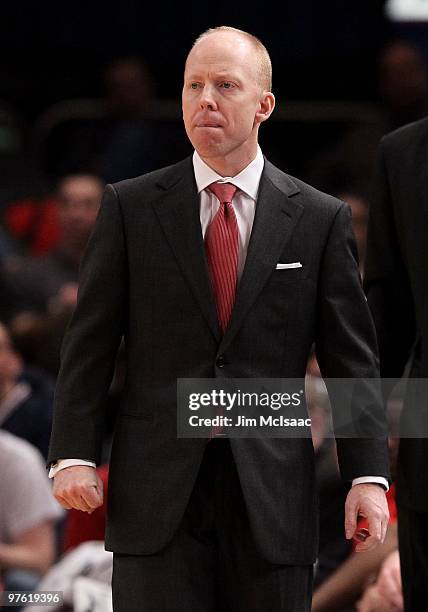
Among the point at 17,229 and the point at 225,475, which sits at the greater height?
the point at 17,229

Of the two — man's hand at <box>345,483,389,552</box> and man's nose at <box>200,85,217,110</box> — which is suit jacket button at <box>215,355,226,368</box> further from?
man's nose at <box>200,85,217,110</box>

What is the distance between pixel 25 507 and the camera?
4605mm

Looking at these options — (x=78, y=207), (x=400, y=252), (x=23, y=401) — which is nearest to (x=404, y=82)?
(x=78, y=207)

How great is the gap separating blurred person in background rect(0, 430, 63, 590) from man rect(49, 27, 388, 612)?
75.4 inches

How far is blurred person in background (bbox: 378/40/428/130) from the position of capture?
664 centimetres

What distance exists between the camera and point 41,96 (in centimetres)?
771

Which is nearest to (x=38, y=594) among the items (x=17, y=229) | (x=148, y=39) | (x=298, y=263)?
(x=298, y=263)

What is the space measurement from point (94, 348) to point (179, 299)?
192 millimetres

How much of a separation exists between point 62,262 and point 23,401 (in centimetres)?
169

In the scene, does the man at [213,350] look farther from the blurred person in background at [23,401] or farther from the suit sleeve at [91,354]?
the blurred person in background at [23,401]

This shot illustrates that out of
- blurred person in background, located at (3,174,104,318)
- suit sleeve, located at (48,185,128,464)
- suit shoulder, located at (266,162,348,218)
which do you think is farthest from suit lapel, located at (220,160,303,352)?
blurred person in background, located at (3,174,104,318)

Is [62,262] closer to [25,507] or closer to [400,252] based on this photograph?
[25,507]

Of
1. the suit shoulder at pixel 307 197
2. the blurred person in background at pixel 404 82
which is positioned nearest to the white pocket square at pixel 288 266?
→ the suit shoulder at pixel 307 197

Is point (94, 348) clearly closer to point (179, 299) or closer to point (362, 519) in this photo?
point (179, 299)
